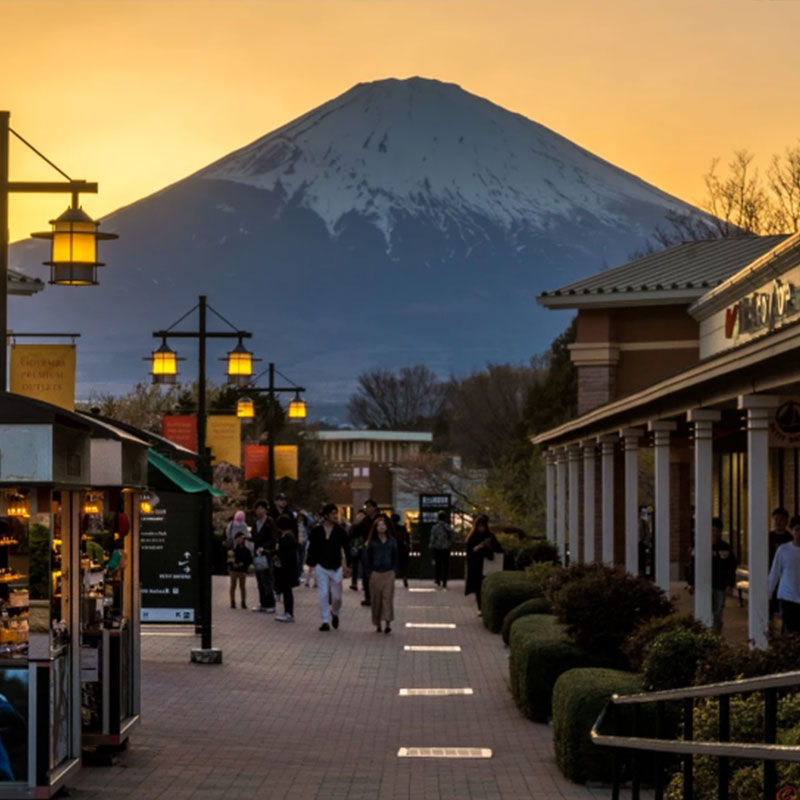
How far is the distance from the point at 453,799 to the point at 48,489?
356 centimetres

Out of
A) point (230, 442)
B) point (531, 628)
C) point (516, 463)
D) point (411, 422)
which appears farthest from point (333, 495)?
point (531, 628)

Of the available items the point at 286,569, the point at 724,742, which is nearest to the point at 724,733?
the point at 724,742

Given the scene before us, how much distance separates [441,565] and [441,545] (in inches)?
65.7

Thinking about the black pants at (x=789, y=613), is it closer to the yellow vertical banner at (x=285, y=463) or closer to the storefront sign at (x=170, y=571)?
the storefront sign at (x=170, y=571)

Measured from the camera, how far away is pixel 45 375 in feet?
43.3

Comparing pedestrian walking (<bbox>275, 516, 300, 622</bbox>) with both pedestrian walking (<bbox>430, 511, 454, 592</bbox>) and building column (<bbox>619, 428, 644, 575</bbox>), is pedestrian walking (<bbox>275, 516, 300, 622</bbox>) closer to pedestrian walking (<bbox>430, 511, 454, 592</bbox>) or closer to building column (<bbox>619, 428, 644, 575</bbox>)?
building column (<bbox>619, 428, 644, 575</bbox>)

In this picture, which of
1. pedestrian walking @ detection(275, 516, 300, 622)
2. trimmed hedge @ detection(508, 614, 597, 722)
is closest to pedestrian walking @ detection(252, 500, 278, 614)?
pedestrian walking @ detection(275, 516, 300, 622)

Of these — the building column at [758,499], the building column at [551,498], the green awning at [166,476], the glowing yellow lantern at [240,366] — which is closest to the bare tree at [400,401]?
the building column at [551,498]

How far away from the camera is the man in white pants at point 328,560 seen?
2705 cm

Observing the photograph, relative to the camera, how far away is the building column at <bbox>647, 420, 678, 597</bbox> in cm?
2147

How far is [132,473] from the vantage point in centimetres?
1424

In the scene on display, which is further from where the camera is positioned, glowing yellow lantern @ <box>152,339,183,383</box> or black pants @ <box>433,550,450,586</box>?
black pants @ <box>433,550,450,586</box>

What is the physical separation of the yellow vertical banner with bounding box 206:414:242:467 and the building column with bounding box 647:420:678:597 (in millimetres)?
12565

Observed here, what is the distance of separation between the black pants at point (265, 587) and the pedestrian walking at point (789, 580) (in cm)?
1402
